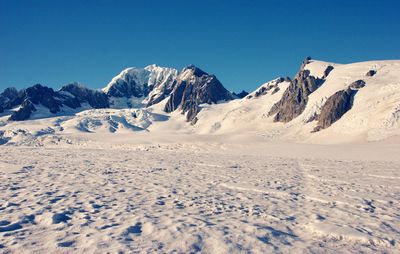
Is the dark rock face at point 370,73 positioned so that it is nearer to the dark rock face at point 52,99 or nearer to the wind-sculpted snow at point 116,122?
the wind-sculpted snow at point 116,122

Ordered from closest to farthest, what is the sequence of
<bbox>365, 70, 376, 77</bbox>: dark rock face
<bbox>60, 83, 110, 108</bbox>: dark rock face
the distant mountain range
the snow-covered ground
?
the snow-covered ground, the distant mountain range, <bbox>365, 70, 376, 77</bbox>: dark rock face, <bbox>60, 83, 110, 108</bbox>: dark rock face

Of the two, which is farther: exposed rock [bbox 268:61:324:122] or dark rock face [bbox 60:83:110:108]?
dark rock face [bbox 60:83:110:108]

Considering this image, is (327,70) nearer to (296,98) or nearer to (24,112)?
(296,98)

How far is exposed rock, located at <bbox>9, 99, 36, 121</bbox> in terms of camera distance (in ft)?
425

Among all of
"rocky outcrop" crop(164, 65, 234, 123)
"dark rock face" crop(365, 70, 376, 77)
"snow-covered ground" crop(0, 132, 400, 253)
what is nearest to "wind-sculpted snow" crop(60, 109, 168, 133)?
"rocky outcrop" crop(164, 65, 234, 123)

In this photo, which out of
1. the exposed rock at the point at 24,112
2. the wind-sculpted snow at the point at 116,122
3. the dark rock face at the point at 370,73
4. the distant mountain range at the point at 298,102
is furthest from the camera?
the exposed rock at the point at 24,112

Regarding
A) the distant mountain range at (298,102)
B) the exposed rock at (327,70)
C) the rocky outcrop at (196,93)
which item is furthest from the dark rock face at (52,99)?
the exposed rock at (327,70)

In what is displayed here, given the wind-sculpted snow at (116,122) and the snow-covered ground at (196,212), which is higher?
the wind-sculpted snow at (116,122)

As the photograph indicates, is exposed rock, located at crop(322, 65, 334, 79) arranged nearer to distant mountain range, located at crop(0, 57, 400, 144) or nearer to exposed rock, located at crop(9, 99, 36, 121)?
distant mountain range, located at crop(0, 57, 400, 144)

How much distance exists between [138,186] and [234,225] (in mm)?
6712

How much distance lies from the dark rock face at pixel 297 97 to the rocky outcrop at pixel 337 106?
10.6 metres

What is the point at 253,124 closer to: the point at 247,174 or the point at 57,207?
the point at 247,174

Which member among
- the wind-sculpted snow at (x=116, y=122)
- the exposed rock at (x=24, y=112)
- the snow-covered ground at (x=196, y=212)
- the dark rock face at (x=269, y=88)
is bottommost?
the snow-covered ground at (x=196, y=212)

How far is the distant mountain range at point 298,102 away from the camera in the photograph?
58.5 metres
